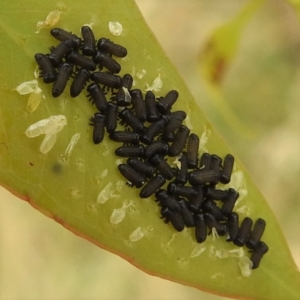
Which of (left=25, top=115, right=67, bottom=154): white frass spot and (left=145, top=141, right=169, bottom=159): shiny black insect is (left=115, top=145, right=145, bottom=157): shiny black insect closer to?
(left=145, top=141, right=169, bottom=159): shiny black insect

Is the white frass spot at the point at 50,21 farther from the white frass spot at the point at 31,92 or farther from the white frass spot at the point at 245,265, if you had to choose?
the white frass spot at the point at 245,265

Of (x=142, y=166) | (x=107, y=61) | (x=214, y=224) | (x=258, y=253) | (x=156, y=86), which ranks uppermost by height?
(x=107, y=61)

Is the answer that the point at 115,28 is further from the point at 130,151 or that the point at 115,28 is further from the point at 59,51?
the point at 130,151

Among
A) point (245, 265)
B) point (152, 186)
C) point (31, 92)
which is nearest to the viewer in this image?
point (31, 92)

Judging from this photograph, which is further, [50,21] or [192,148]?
[192,148]

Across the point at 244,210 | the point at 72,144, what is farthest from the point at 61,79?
the point at 244,210

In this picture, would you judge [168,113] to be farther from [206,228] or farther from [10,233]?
[10,233]

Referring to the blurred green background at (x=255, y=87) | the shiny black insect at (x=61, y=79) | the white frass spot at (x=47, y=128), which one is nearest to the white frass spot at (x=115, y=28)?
the shiny black insect at (x=61, y=79)

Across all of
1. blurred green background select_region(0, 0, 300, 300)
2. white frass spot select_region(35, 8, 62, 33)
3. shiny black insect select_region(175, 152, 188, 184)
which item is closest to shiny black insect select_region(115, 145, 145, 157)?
shiny black insect select_region(175, 152, 188, 184)

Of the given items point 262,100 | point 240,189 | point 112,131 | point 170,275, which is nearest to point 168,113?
point 112,131
